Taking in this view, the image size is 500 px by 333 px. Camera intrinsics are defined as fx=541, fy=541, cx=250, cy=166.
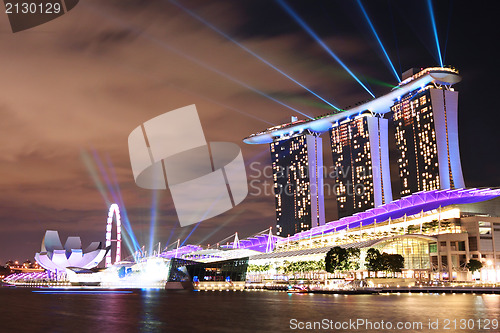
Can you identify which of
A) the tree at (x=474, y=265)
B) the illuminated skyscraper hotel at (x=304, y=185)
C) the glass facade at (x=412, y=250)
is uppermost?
the illuminated skyscraper hotel at (x=304, y=185)

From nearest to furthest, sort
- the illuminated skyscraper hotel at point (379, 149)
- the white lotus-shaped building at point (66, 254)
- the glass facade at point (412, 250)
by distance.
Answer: the glass facade at point (412, 250)
the illuminated skyscraper hotel at point (379, 149)
the white lotus-shaped building at point (66, 254)

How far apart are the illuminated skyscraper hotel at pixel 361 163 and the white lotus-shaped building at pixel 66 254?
7663 cm

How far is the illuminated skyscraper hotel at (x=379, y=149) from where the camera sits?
431 ft

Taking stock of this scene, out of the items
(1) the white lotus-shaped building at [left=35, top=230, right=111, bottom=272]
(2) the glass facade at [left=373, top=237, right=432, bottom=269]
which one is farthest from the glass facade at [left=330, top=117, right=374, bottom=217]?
(1) the white lotus-shaped building at [left=35, top=230, right=111, bottom=272]

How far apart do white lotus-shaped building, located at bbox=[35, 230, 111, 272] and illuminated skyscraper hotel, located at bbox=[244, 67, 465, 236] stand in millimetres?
74418

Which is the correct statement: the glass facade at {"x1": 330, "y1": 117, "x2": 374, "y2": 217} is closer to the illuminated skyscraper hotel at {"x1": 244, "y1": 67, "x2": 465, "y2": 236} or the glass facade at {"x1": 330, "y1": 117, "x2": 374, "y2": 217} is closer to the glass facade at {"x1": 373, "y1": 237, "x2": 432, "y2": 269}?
the illuminated skyscraper hotel at {"x1": 244, "y1": 67, "x2": 465, "y2": 236}

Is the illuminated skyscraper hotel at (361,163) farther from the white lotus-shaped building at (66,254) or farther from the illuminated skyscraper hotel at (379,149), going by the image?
the white lotus-shaped building at (66,254)

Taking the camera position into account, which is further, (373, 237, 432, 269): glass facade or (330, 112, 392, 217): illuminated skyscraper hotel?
(330, 112, 392, 217): illuminated skyscraper hotel

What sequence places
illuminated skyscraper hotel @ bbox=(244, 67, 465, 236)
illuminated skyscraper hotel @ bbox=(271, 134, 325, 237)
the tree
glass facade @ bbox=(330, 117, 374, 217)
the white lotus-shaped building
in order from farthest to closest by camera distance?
1. illuminated skyscraper hotel @ bbox=(271, 134, 325, 237)
2. glass facade @ bbox=(330, 117, 374, 217)
3. the white lotus-shaped building
4. illuminated skyscraper hotel @ bbox=(244, 67, 465, 236)
5. the tree

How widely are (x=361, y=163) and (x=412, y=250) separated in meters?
78.5

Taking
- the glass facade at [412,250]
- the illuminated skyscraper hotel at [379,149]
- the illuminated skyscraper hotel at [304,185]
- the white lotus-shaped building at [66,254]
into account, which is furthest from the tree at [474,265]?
the illuminated skyscraper hotel at [304,185]

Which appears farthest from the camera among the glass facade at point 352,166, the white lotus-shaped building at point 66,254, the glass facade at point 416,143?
the glass facade at point 352,166

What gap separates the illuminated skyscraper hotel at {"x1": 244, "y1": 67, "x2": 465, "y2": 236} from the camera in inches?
5177

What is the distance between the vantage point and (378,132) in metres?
166
